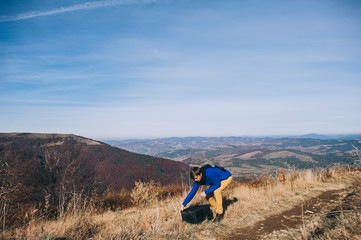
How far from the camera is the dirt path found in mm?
4000

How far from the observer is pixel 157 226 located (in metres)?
4.14

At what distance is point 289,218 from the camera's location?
4.57 meters

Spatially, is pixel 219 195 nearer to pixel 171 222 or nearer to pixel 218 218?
pixel 218 218

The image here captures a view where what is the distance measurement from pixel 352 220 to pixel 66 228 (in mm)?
5117

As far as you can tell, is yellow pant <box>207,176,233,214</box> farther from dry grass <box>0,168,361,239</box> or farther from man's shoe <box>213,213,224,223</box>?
dry grass <box>0,168,361,239</box>

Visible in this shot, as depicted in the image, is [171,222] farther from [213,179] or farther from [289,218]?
[289,218]

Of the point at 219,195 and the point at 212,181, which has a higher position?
the point at 212,181

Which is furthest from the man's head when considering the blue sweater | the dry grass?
the dry grass

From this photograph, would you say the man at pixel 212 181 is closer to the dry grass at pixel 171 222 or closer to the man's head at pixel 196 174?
the man's head at pixel 196 174

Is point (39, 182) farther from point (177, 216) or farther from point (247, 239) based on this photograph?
point (247, 239)

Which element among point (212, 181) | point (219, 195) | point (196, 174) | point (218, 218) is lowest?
point (218, 218)

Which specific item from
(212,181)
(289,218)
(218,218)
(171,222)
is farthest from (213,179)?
(289,218)

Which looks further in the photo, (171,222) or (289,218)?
(289,218)

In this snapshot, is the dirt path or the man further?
the man
